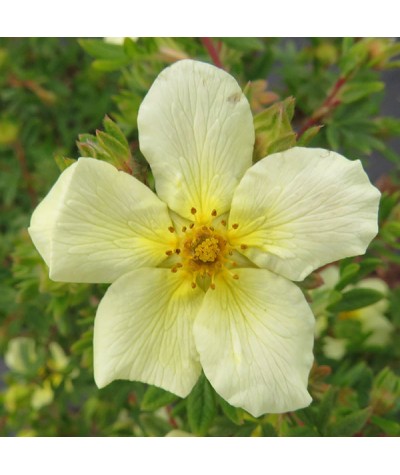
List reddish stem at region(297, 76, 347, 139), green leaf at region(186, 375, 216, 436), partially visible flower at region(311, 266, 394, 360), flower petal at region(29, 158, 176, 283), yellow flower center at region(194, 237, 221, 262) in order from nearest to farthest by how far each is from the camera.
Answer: flower petal at region(29, 158, 176, 283) < yellow flower center at region(194, 237, 221, 262) < green leaf at region(186, 375, 216, 436) < reddish stem at region(297, 76, 347, 139) < partially visible flower at region(311, 266, 394, 360)

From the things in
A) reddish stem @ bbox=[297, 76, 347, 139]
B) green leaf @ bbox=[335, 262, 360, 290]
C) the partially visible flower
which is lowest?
the partially visible flower

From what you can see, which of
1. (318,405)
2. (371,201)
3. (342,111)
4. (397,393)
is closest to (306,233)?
(371,201)

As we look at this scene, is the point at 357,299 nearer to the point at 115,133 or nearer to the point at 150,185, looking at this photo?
the point at 150,185

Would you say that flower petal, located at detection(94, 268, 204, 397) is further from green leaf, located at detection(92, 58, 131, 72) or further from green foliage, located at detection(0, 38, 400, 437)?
green leaf, located at detection(92, 58, 131, 72)

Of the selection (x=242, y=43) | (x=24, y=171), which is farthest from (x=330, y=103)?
(x=24, y=171)

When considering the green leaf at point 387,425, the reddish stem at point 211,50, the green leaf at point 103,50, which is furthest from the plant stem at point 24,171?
the green leaf at point 387,425

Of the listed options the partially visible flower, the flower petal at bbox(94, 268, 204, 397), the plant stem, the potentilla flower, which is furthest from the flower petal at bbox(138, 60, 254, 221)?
the plant stem

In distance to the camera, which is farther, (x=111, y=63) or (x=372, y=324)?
(x=372, y=324)

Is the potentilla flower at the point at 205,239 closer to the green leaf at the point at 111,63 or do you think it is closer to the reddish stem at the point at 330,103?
the green leaf at the point at 111,63

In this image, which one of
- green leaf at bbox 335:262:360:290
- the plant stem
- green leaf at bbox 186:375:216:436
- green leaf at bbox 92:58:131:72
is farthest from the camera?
the plant stem
